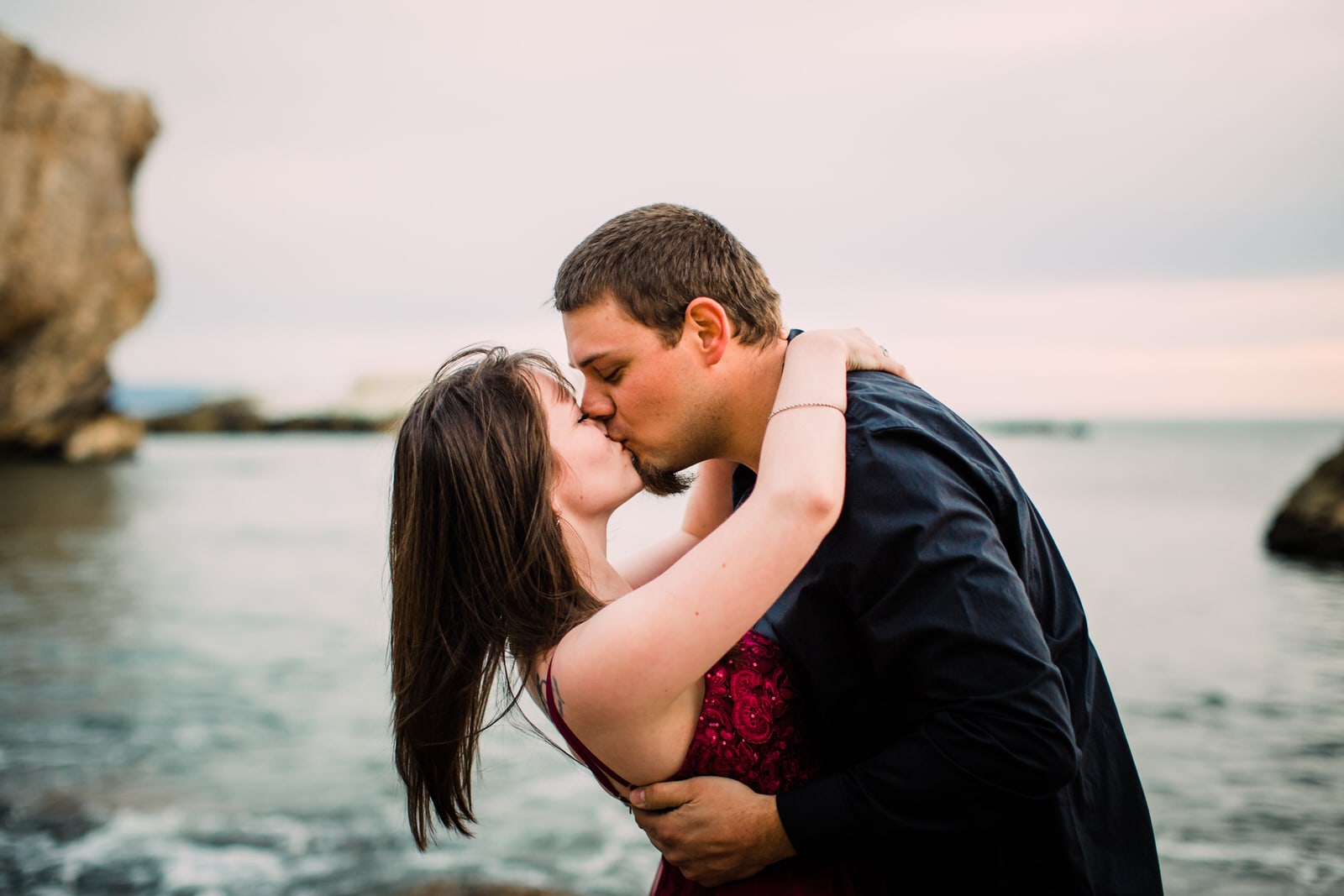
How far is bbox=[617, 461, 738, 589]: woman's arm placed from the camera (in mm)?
2896

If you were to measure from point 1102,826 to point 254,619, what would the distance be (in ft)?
37.2

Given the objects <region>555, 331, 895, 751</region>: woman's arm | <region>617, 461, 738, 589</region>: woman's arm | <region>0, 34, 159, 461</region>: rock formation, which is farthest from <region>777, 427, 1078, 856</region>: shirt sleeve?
<region>0, 34, 159, 461</region>: rock formation

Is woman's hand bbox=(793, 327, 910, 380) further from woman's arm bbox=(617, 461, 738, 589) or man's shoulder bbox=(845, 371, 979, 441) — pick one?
woman's arm bbox=(617, 461, 738, 589)

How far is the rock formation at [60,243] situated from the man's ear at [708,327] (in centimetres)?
2858

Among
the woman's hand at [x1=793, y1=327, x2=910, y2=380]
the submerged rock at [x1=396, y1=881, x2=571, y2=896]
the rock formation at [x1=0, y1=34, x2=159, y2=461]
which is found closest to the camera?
the woman's hand at [x1=793, y1=327, x2=910, y2=380]

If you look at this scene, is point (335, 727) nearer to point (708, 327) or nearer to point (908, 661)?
point (708, 327)

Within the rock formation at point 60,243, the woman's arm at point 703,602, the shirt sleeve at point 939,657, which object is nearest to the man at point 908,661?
the shirt sleeve at point 939,657

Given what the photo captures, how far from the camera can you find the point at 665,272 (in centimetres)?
233

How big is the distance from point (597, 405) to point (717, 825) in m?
0.99

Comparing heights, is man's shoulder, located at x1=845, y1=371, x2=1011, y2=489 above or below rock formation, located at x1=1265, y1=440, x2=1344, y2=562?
above

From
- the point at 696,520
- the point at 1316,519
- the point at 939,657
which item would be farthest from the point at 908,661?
the point at 1316,519

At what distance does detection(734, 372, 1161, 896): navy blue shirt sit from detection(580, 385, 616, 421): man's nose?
0.62 meters

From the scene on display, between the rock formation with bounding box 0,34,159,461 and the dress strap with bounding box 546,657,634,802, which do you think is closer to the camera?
the dress strap with bounding box 546,657,634,802

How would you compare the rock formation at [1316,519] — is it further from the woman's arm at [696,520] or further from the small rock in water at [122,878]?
the small rock in water at [122,878]
